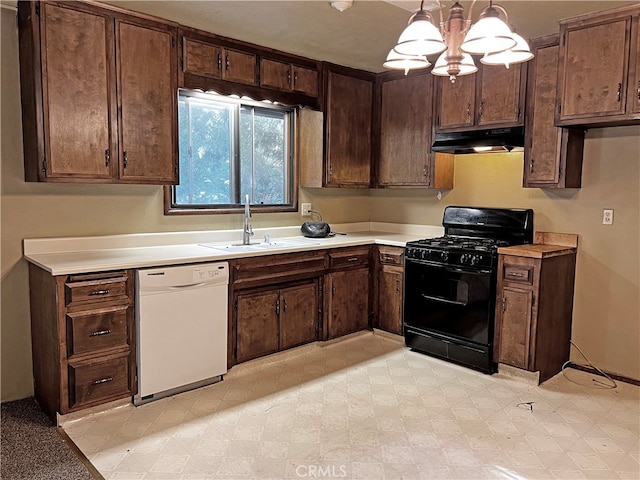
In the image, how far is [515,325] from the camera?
131 inches

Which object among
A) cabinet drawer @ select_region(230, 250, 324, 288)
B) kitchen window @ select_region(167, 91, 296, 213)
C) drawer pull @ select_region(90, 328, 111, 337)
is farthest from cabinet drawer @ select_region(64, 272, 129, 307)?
kitchen window @ select_region(167, 91, 296, 213)

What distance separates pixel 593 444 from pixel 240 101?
3362 mm

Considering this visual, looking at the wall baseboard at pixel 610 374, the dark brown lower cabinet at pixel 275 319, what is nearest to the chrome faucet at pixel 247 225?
the dark brown lower cabinet at pixel 275 319

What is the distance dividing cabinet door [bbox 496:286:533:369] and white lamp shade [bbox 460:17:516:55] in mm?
1970

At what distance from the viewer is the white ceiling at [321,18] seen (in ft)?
9.31

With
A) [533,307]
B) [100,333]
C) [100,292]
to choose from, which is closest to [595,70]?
[533,307]

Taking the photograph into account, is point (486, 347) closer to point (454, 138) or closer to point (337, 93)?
point (454, 138)

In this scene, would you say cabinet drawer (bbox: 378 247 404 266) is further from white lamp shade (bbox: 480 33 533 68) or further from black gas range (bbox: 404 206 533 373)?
white lamp shade (bbox: 480 33 533 68)

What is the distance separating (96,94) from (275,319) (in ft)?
6.37

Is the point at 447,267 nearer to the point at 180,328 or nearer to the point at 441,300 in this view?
the point at 441,300

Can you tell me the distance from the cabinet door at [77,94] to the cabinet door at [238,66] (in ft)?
2.68

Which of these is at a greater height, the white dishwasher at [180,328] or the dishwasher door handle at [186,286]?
the dishwasher door handle at [186,286]

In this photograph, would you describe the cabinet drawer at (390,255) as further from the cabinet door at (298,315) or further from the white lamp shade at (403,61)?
the white lamp shade at (403,61)

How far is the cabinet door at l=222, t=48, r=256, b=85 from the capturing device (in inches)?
136
